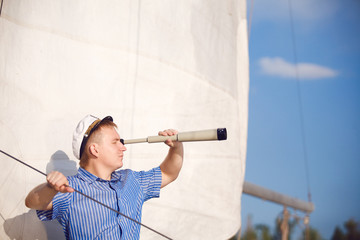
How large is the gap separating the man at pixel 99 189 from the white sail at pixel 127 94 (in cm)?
39

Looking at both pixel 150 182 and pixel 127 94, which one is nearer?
pixel 150 182

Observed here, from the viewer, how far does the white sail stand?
1462mm

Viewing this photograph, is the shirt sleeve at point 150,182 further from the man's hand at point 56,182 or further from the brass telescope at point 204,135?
the man's hand at point 56,182

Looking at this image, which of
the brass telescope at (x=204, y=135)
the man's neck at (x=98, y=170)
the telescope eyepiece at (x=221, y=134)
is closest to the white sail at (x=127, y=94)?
the man's neck at (x=98, y=170)

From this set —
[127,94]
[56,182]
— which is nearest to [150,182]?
[56,182]

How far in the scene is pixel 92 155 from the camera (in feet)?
3.85

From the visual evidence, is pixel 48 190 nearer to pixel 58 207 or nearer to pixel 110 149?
pixel 58 207

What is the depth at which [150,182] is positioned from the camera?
1.30m

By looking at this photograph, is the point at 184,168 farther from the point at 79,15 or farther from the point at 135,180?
the point at 79,15

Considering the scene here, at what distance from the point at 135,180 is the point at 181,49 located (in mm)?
1106

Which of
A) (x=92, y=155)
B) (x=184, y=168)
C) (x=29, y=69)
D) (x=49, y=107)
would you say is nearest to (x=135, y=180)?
(x=92, y=155)

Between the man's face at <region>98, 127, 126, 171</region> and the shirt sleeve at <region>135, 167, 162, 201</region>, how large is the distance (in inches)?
5.2

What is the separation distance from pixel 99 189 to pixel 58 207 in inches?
4.9

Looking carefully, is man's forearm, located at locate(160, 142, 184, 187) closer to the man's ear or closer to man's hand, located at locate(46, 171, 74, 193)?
the man's ear
